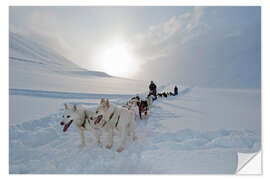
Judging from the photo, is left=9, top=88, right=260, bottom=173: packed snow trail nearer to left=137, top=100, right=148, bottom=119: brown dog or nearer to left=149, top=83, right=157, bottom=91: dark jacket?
left=137, top=100, right=148, bottom=119: brown dog

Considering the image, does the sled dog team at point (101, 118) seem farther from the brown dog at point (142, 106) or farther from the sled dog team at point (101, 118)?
the brown dog at point (142, 106)

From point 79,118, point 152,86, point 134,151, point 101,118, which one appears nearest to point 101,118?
point 101,118

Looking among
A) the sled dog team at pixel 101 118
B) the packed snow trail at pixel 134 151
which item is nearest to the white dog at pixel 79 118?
the sled dog team at pixel 101 118

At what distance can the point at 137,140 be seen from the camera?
2506 millimetres

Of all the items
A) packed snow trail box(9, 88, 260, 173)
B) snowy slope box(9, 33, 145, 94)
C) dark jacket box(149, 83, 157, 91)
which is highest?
snowy slope box(9, 33, 145, 94)

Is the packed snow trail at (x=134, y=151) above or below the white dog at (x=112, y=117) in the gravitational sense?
below

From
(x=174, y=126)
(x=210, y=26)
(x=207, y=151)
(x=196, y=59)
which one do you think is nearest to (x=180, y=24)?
(x=210, y=26)

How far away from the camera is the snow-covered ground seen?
7.30ft

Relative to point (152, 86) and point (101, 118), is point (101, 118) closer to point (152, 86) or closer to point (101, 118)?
point (101, 118)

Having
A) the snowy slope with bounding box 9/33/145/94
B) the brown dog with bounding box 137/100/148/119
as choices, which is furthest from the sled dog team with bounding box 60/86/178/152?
the snowy slope with bounding box 9/33/145/94

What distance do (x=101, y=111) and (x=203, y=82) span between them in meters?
5.45

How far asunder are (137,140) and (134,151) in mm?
263

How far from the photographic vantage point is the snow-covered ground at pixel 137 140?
2.22 meters
